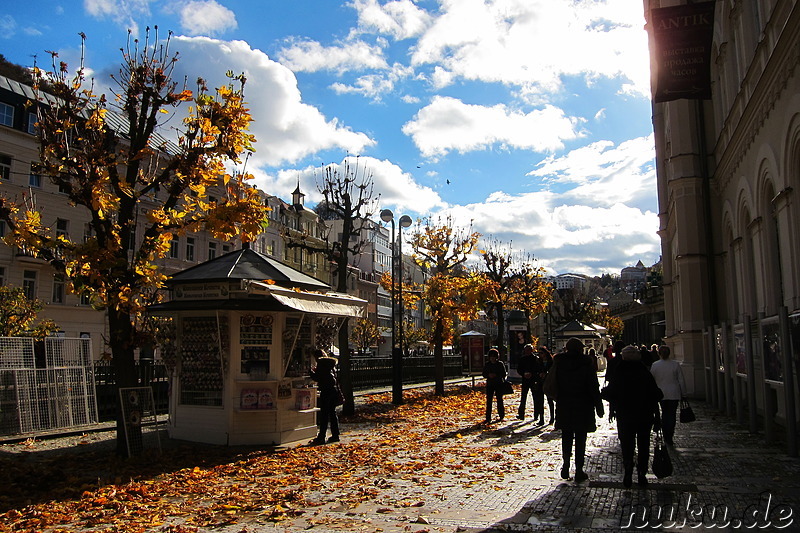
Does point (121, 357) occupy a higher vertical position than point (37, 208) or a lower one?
lower

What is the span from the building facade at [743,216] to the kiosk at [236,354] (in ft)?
26.6

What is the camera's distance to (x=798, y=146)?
12609mm

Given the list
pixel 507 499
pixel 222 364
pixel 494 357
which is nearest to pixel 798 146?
pixel 494 357

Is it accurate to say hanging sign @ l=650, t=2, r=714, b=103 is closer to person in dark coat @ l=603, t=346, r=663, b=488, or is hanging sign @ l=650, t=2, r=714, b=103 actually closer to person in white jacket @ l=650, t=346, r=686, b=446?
person in white jacket @ l=650, t=346, r=686, b=446

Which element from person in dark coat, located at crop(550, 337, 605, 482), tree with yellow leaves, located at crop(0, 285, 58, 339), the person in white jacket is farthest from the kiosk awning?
tree with yellow leaves, located at crop(0, 285, 58, 339)

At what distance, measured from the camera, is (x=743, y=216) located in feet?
63.0

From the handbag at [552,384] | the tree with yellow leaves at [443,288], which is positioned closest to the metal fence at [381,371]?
the tree with yellow leaves at [443,288]

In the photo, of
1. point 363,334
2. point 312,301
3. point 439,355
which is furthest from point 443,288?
point 363,334

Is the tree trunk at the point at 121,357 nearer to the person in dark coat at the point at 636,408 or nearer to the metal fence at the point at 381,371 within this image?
the person in dark coat at the point at 636,408

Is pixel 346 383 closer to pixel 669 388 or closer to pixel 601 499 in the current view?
pixel 669 388

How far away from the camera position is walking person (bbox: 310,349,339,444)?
1355cm

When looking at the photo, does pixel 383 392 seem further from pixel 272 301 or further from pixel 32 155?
pixel 32 155

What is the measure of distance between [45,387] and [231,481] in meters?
8.78

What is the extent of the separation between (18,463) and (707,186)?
21.9 metres
